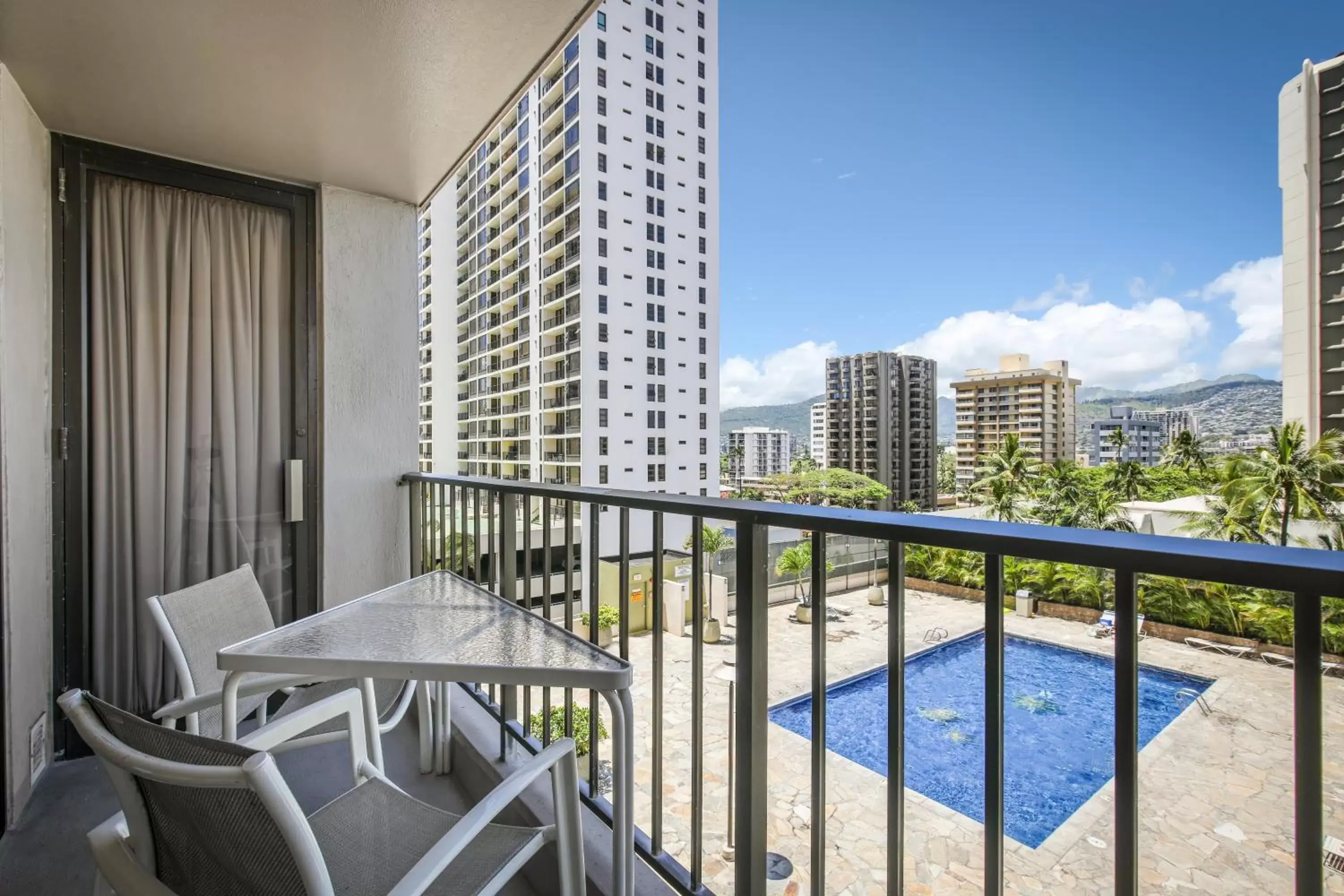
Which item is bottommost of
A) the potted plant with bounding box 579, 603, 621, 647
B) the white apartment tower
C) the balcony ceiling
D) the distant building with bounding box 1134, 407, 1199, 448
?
the potted plant with bounding box 579, 603, 621, 647

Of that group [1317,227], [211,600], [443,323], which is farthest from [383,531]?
[1317,227]

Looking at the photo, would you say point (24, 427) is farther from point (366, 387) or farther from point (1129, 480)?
point (1129, 480)

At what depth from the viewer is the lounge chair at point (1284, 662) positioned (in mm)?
603

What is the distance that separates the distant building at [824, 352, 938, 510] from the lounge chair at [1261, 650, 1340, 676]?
22.2 metres

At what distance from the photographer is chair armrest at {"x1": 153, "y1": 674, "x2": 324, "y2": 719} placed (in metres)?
1.37

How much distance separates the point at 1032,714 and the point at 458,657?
0.92 metres

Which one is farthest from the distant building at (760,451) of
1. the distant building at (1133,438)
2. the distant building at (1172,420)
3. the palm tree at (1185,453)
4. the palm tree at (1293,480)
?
the palm tree at (1293,480)

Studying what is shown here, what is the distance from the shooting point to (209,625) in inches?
64.2

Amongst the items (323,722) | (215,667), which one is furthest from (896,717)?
(215,667)

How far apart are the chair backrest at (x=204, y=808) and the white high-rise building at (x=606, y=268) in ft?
65.7

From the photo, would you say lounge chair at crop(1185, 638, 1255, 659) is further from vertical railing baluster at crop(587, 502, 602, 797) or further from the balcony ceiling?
the balcony ceiling

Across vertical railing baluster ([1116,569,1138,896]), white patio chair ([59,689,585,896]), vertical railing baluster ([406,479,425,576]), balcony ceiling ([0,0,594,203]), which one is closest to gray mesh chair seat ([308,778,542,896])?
white patio chair ([59,689,585,896])

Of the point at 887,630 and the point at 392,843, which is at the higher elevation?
the point at 887,630

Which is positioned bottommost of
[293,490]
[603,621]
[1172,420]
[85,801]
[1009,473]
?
[603,621]
